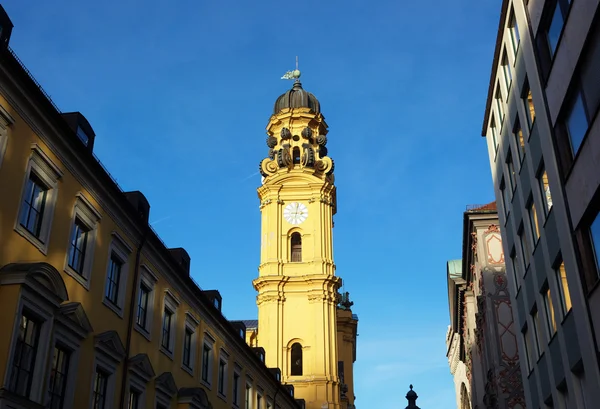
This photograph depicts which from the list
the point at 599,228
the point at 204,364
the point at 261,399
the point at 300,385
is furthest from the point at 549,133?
the point at 300,385

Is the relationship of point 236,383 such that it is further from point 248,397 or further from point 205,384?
point 205,384

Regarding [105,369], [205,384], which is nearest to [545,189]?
[105,369]

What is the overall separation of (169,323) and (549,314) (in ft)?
42.8

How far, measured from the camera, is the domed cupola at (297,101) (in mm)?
69312

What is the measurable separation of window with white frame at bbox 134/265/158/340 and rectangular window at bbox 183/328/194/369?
3612 mm

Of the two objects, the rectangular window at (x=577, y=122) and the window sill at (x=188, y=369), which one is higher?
the rectangular window at (x=577, y=122)

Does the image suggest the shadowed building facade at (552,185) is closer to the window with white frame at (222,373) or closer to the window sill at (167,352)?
the window sill at (167,352)

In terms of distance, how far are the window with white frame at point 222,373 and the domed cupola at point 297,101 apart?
39.8m

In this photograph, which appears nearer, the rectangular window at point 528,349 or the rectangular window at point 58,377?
the rectangular window at point 58,377

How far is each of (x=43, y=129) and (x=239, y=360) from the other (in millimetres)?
19327

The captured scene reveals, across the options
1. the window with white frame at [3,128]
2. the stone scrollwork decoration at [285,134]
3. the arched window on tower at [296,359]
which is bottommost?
the window with white frame at [3,128]

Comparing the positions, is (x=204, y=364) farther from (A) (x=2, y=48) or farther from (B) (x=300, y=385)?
(B) (x=300, y=385)

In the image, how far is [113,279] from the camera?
22.2 m

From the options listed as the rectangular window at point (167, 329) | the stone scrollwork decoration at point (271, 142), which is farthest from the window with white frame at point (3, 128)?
the stone scrollwork decoration at point (271, 142)
